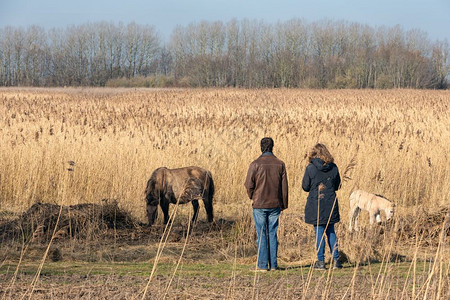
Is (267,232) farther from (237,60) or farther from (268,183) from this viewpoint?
(237,60)

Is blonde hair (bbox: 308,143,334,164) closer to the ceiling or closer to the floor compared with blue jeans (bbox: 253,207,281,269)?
closer to the ceiling

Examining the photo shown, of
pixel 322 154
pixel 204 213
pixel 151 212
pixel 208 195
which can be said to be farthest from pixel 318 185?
pixel 204 213

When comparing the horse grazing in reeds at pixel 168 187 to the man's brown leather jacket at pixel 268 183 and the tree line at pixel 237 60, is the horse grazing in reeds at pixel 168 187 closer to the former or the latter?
the man's brown leather jacket at pixel 268 183

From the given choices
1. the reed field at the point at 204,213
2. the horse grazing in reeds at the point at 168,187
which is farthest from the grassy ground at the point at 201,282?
the horse grazing in reeds at the point at 168,187

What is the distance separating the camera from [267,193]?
7.12 meters

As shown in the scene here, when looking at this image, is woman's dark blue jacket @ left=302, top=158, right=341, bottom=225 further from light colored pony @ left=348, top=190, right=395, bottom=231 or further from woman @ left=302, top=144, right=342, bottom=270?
light colored pony @ left=348, top=190, right=395, bottom=231

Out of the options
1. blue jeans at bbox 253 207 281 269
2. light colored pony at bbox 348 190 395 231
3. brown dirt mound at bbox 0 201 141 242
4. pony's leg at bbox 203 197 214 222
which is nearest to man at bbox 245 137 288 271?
blue jeans at bbox 253 207 281 269

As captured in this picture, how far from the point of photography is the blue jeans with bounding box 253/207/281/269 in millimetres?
7207

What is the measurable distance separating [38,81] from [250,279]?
86.5 metres

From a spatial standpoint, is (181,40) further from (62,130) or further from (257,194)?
(257,194)

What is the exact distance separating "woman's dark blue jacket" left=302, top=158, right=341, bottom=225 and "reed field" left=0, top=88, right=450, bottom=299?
603 mm

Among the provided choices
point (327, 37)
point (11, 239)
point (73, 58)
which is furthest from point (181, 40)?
point (11, 239)

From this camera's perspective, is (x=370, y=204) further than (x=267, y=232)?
Yes

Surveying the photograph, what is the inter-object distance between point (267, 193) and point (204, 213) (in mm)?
5179
